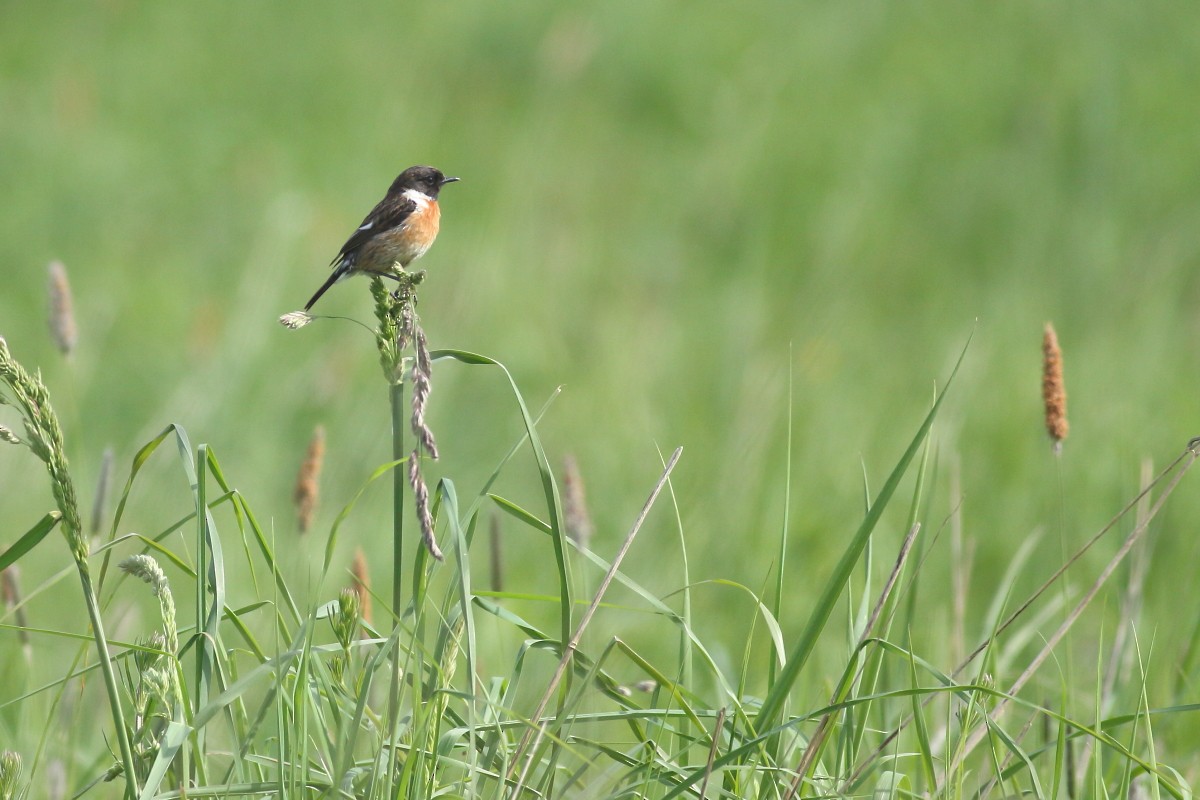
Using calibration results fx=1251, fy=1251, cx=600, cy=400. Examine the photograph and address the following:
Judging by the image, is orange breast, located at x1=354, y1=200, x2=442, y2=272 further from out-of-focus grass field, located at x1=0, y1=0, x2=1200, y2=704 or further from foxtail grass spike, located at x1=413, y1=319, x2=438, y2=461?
foxtail grass spike, located at x1=413, y1=319, x2=438, y2=461

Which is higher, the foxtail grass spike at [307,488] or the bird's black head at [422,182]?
the bird's black head at [422,182]

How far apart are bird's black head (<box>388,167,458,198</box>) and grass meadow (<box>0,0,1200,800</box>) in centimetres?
85

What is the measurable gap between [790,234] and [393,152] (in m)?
3.12

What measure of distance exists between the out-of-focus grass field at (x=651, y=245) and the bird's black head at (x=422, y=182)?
1.17 metres

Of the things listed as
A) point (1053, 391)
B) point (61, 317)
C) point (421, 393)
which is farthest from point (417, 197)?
point (421, 393)

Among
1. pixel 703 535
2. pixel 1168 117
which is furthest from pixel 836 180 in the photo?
pixel 703 535

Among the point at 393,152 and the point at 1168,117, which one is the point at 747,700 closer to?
the point at 393,152

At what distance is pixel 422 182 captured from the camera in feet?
12.6

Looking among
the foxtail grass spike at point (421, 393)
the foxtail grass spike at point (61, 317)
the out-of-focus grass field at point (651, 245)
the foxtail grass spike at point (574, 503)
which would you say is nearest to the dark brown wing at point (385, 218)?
the foxtail grass spike at point (61, 317)

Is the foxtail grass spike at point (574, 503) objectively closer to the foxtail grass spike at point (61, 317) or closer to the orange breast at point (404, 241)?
the orange breast at point (404, 241)

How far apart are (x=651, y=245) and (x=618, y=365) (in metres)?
2.53

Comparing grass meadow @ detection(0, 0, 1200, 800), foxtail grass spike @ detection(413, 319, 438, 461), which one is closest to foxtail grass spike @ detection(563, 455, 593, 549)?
grass meadow @ detection(0, 0, 1200, 800)

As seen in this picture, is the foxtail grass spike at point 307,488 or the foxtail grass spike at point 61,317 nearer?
the foxtail grass spike at point 307,488

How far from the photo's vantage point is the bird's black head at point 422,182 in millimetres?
3771
